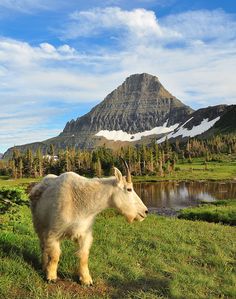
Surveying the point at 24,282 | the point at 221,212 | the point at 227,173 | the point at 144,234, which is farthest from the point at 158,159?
the point at 24,282

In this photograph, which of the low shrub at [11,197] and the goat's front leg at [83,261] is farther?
the low shrub at [11,197]

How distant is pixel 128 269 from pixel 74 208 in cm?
293

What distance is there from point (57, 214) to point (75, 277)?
70.3 inches

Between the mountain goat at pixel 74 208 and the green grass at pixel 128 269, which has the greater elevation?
the mountain goat at pixel 74 208

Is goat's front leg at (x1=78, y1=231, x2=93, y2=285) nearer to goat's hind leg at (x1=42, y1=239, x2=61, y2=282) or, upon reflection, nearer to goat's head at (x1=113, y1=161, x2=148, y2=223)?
goat's hind leg at (x1=42, y1=239, x2=61, y2=282)

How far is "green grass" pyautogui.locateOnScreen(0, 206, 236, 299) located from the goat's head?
179cm

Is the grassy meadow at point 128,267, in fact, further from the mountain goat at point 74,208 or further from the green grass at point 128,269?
the mountain goat at point 74,208

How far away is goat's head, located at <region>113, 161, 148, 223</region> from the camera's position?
35.0 ft

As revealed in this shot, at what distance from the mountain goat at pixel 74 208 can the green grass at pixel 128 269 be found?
0.60 meters

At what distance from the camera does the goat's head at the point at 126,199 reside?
35.0 ft

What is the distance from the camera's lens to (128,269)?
457 inches

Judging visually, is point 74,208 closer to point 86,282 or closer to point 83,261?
point 83,261

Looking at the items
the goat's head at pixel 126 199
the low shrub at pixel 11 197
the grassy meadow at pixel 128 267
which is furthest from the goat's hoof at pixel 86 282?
the low shrub at pixel 11 197

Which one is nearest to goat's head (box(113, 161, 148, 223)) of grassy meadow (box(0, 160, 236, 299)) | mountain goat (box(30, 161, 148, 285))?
mountain goat (box(30, 161, 148, 285))
